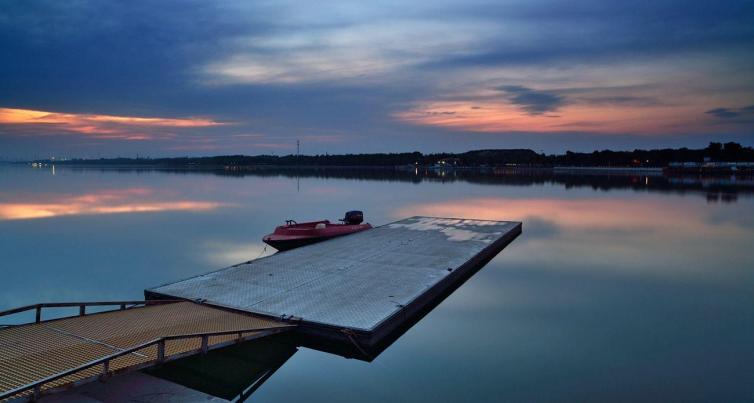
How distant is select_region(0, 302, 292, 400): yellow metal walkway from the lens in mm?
5555

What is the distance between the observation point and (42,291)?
13.2m

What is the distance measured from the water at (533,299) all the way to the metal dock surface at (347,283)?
0.57 m

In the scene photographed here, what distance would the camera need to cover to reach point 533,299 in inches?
470

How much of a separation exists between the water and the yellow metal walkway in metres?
1.25

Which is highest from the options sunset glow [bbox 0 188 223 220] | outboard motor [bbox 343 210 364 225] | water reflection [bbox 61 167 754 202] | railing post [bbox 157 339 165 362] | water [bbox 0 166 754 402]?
water reflection [bbox 61 167 754 202]

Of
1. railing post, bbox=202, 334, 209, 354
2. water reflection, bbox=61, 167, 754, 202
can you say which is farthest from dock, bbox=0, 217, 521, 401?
water reflection, bbox=61, 167, 754, 202

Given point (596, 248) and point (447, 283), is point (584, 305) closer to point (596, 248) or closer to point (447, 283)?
point (447, 283)

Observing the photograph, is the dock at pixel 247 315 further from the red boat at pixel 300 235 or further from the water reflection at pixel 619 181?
the water reflection at pixel 619 181

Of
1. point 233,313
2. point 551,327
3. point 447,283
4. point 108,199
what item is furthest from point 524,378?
point 108,199

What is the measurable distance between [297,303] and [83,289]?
26.0 ft

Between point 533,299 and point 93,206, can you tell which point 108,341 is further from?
point 93,206

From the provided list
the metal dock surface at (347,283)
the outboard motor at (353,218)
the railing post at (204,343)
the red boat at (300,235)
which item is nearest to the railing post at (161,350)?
the railing post at (204,343)

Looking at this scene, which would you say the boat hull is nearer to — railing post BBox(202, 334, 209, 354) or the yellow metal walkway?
the yellow metal walkway

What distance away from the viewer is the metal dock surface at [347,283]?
334 inches
